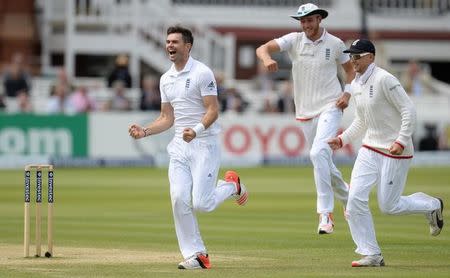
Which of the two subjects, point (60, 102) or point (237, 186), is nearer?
point (237, 186)

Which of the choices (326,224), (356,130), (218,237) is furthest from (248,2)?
(356,130)

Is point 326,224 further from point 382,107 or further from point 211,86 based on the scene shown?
point 211,86

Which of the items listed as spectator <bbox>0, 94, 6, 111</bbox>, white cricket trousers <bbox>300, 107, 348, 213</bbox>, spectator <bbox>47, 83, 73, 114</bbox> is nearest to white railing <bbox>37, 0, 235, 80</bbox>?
spectator <bbox>0, 94, 6, 111</bbox>

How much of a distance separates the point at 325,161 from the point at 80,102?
14.8m

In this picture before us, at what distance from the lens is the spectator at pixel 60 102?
27.9 m

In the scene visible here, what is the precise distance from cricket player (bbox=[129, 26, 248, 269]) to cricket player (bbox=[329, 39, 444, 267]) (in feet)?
3.72

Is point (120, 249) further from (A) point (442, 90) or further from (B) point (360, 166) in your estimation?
(A) point (442, 90)

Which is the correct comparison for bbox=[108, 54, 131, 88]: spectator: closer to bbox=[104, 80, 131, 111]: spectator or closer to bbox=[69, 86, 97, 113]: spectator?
bbox=[104, 80, 131, 111]: spectator

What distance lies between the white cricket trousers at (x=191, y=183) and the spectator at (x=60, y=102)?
54.7 ft

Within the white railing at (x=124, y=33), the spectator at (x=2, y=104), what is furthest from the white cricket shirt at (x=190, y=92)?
the white railing at (x=124, y=33)

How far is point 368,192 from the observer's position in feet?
36.9

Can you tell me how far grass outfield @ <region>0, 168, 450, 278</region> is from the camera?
36.9ft

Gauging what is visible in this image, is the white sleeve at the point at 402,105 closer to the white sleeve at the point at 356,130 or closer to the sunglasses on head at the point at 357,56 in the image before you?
the sunglasses on head at the point at 357,56

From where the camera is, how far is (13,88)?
29141mm
